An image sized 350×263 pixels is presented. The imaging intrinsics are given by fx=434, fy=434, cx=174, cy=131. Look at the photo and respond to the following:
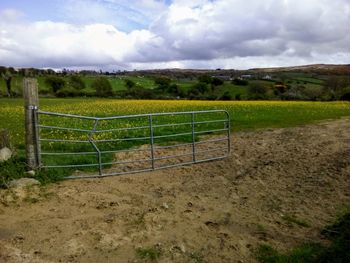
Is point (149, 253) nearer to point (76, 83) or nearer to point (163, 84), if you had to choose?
point (163, 84)

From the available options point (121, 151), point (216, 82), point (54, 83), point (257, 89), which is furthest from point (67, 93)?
point (121, 151)

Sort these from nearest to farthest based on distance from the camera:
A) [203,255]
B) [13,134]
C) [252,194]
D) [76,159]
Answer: [203,255] → [252,194] → [76,159] → [13,134]

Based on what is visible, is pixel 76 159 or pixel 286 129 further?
pixel 286 129

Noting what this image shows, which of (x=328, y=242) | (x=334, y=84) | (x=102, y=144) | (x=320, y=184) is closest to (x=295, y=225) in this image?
(x=328, y=242)

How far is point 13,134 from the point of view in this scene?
15.8 m

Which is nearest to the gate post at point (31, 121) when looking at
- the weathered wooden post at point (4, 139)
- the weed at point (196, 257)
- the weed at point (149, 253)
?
the weathered wooden post at point (4, 139)

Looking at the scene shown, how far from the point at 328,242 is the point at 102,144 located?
827cm

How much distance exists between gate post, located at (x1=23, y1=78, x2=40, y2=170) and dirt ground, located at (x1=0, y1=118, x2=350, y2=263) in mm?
845

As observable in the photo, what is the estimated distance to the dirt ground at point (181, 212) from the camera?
19.7 ft

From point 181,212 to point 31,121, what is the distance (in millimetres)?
3846

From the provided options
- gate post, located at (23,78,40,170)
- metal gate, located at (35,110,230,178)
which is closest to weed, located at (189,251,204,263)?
metal gate, located at (35,110,230,178)

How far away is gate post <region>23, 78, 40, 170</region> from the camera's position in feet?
29.4

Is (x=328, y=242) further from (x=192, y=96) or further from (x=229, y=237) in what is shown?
(x=192, y=96)

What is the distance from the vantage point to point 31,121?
900cm
